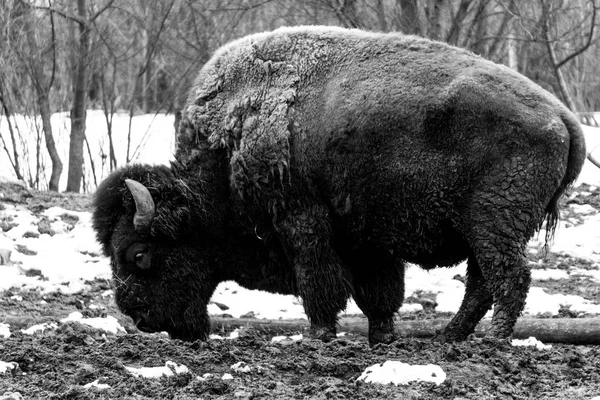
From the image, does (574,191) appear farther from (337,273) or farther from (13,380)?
(13,380)

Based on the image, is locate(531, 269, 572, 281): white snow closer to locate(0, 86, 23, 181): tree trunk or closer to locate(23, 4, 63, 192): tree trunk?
locate(23, 4, 63, 192): tree trunk

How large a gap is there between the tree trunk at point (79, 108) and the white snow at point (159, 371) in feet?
29.9

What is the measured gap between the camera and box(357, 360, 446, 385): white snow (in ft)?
13.2

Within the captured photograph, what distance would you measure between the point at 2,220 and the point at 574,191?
7.62 m

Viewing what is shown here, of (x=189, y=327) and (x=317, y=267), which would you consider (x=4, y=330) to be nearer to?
(x=189, y=327)

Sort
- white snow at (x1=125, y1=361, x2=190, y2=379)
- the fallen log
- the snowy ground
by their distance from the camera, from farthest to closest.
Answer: the snowy ground → the fallen log → white snow at (x1=125, y1=361, x2=190, y2=379)

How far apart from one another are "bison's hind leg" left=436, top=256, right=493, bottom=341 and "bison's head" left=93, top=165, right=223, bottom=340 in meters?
1.66

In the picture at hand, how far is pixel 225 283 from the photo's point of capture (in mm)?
8742

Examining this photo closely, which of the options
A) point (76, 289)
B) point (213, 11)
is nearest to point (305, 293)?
point (76, 289)

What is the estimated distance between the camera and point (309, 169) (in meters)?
5.67

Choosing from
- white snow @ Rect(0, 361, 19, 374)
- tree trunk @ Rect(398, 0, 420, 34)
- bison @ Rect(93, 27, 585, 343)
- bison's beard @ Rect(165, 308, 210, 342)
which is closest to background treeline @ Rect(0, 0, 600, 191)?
tree trunk @ Rect(398, 0, 420, 34)

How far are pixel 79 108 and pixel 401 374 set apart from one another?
9857 millimetres

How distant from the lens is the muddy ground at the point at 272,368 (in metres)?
3.84

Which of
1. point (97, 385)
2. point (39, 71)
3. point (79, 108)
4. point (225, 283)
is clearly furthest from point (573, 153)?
point (39, 71)
